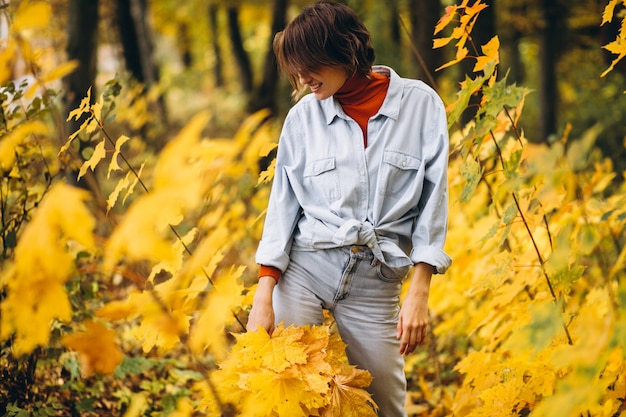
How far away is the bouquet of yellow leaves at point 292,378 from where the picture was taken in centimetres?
179

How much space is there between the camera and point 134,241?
92 centimetres

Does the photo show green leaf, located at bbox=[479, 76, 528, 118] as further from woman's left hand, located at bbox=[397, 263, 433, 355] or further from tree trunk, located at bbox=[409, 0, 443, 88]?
tree trunk, located at bbox=[409, 0, 443, 88]

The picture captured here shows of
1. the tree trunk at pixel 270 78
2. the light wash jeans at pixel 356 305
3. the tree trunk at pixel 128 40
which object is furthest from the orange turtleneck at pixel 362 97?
the tree trunk at pixel 128 40

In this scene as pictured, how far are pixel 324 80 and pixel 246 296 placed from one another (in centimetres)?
91

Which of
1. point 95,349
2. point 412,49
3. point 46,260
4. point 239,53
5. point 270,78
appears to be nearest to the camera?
point 46,260

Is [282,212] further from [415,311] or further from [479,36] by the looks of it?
[479,36]

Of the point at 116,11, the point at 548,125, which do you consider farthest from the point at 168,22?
the point at 548,125

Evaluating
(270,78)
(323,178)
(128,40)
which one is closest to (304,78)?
(323,178)

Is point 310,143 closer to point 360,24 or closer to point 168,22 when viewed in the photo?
point 360,24

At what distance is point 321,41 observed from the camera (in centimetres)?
192

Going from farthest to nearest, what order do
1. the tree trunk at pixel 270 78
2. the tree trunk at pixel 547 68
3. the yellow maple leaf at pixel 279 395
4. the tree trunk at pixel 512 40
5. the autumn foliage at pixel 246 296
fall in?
the tree trunk at pixel 512 40 < the tree trunk at pixel 547 68 < the tree trunk at pixel 270 78 < the yellow maple leaf at pixel 279 395 < the autumn foliage at pixel 246 296

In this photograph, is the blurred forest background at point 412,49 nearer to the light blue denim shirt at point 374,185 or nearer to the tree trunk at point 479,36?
the tree trunk at point 479,36

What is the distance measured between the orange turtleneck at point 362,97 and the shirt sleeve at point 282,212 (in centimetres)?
4

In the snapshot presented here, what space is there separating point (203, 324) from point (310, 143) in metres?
0.91
